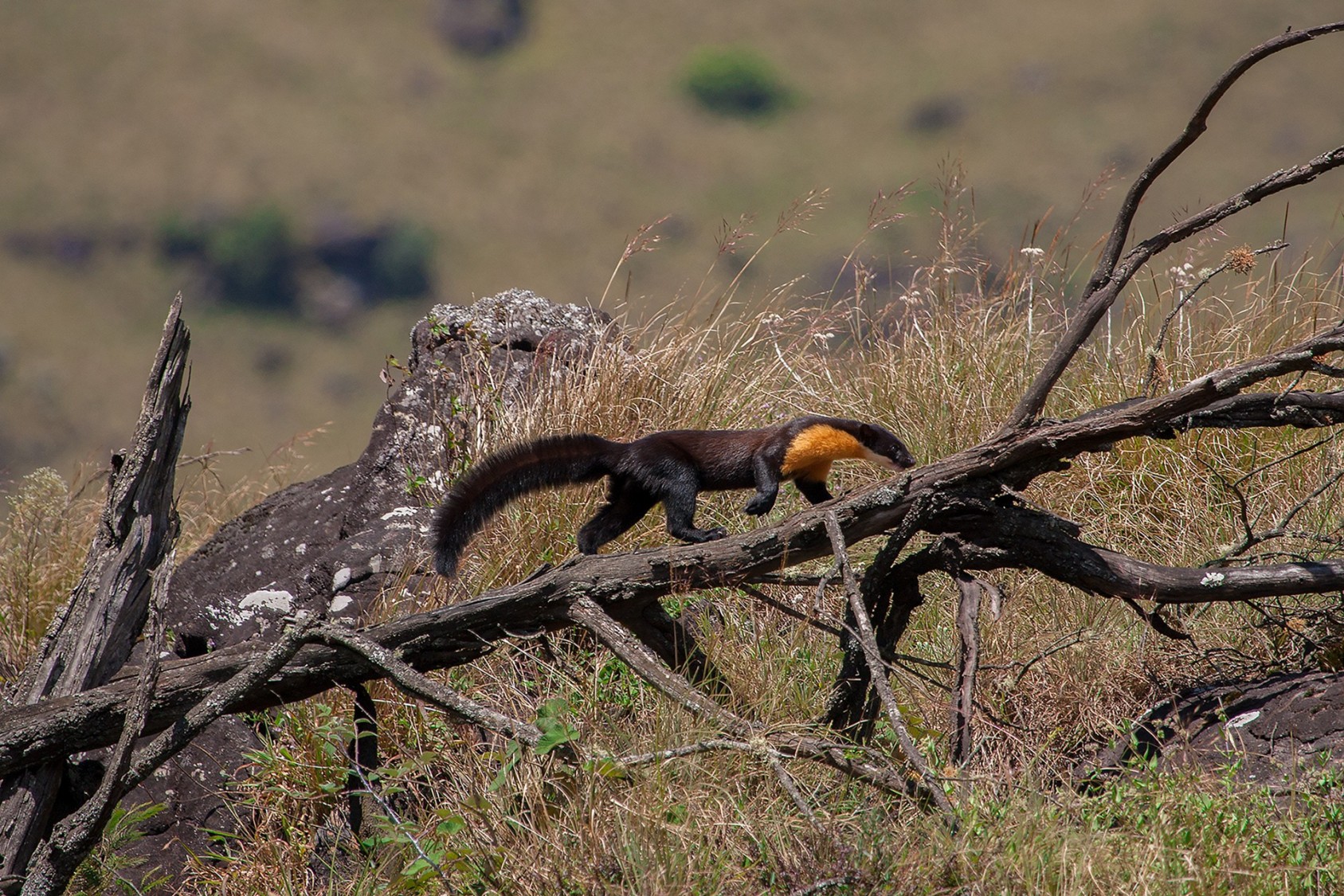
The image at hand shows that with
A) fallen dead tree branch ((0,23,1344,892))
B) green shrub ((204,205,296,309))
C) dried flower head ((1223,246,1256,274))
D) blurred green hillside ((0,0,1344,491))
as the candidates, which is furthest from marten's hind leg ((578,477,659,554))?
green shrub ((204,205,296,309))

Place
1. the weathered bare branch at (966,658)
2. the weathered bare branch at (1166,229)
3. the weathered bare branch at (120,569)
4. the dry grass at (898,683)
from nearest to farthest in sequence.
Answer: the dry grass at (898,683) → the weathered bare branch at (1166,229) → the weathered bare branch at (966,658) → the weathered bare branch at (120,569)

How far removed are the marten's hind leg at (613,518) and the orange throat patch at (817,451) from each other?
63 centimetres

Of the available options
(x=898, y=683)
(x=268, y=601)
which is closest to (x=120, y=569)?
(x=268, y=601)

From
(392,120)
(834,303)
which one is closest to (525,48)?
(392,120)

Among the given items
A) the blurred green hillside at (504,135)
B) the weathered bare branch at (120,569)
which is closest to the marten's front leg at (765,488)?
the weathered bare branch at (120,569)

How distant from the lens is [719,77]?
86375 mm

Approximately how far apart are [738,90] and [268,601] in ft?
279

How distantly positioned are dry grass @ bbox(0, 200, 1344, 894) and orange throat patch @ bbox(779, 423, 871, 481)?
2.32 feet

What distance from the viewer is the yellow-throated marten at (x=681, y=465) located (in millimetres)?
4621

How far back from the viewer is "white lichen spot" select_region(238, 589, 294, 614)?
A: 237 inches

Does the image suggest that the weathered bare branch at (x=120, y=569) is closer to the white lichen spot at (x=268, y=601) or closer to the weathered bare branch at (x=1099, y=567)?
the white lichen spot at (x=268, y=601)

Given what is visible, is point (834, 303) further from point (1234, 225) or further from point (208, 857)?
point (1234, 225)

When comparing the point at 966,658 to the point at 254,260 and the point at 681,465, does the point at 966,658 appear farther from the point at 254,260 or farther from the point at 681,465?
the point at 254,260

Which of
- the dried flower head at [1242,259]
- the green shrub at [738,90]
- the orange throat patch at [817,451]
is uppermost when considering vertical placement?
the green shrub at [738,90]
